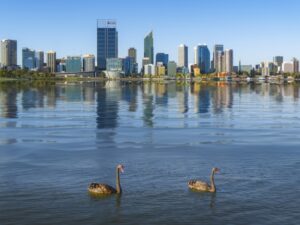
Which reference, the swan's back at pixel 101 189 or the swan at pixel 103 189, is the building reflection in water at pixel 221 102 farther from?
the swan's back at pixel 101 189

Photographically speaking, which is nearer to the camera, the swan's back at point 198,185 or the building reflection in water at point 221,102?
the swan's back at point 198,185

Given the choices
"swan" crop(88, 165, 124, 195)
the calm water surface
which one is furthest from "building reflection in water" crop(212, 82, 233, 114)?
"swan" crop(88, 165, 124, 195)

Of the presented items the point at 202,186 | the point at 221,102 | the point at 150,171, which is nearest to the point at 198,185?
the point at 202,186

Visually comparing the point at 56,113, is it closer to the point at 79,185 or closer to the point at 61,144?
the point at 61,144

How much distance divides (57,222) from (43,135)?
80.3ft

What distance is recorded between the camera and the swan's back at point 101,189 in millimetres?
24578

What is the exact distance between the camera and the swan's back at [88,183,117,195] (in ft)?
80.6

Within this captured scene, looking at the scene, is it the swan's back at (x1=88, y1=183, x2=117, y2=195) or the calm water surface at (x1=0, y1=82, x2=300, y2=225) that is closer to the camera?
the calm water surface at (x1=0, y1=82, x2=300, y2=225)

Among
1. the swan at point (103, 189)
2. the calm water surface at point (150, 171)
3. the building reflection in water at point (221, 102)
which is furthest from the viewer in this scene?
the building reflection in water at point (221, 102)

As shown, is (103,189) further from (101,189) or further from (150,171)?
(150,171)

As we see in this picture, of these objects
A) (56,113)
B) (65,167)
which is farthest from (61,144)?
(56,113)

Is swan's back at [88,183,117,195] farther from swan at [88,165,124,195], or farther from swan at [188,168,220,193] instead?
swan at [188,168,220,193]

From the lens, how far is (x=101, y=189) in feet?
80.6

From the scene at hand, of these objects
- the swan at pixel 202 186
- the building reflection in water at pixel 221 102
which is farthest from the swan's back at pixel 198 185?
the building reflection in water at pixel 221 102
